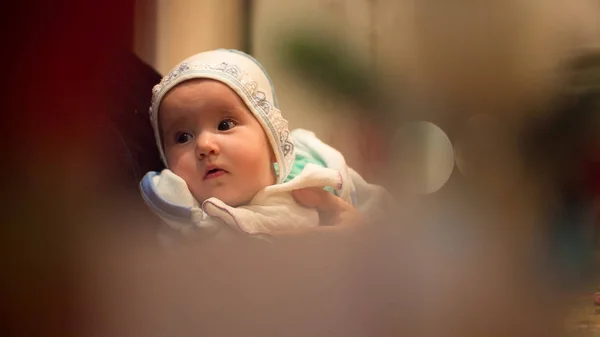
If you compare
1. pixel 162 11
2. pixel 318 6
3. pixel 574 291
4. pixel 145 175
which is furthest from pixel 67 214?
pixel 574 291

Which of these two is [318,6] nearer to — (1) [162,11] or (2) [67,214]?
(1) [162,11]

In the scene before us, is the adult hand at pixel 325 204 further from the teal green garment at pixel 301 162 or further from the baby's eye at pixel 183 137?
the baby's eye at pixel 183 137

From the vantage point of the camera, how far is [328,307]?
540mm

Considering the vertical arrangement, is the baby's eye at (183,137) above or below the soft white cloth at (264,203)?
above

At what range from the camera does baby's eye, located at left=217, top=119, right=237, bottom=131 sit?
0.70 metres

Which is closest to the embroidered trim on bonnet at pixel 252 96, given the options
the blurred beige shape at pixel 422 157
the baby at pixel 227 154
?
the baby at pixel 227 154

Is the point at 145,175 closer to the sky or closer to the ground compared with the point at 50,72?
closer to the ground

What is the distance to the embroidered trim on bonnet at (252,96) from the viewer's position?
0.70 metres

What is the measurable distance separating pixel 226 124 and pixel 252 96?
5 cm

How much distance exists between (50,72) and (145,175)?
15 cm

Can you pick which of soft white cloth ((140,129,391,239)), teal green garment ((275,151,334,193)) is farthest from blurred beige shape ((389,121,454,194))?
teal green garment ((275,151,334,193))

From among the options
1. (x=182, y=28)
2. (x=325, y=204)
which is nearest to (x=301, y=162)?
(x=325, y=204)

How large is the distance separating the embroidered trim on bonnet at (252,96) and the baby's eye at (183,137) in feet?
0.12

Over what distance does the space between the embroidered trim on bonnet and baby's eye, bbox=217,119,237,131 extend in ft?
0.11
